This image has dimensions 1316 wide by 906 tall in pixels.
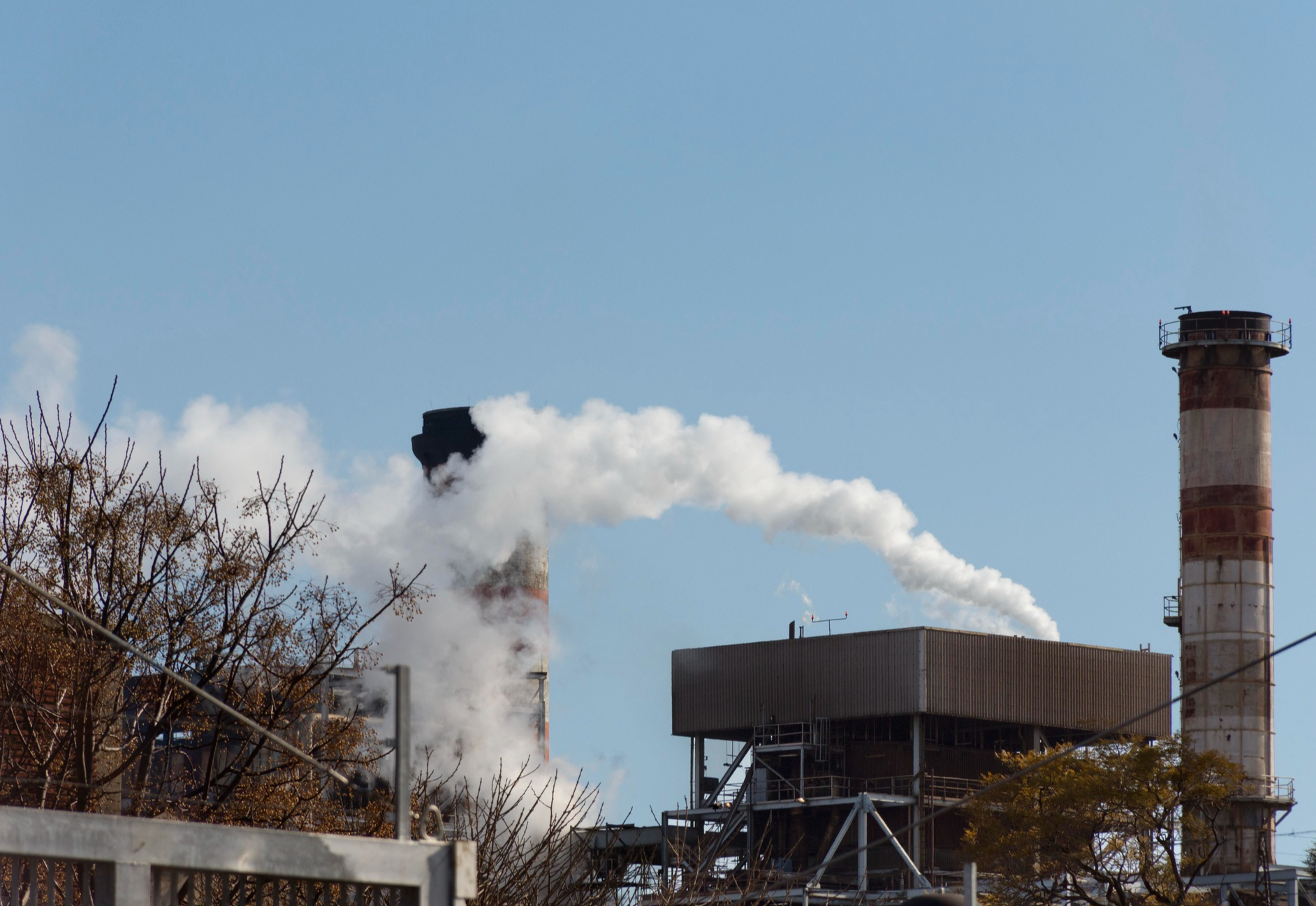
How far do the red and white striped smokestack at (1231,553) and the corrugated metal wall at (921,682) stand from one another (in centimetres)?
586

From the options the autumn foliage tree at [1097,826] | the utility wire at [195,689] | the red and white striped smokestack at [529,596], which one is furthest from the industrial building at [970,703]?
the utility wire at [195,689]

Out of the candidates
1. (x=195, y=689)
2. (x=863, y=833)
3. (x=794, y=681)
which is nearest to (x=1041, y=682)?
(x=794, y=681)

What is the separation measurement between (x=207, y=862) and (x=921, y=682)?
6831cm

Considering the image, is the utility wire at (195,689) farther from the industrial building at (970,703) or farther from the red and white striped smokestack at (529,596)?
the red and white striped smokestack at (529,596)

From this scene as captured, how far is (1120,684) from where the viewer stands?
83.6 meters

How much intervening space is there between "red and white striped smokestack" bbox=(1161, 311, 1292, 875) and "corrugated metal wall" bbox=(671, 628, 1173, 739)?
5.86m

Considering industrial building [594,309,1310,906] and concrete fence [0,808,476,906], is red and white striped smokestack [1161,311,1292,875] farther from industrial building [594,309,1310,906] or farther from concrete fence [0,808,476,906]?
concrete fence [0,808,476,906]

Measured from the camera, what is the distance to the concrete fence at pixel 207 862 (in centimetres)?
1081

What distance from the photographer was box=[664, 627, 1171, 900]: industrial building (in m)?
77.1

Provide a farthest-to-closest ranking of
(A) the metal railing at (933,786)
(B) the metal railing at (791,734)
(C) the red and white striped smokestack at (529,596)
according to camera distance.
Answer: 1. (C) the red and white striped smokestack at (529,596)
2. (B) the metal railing at (791,734)
3. (A) the metal railing at (933,786)

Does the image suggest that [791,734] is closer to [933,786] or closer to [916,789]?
[916,789]

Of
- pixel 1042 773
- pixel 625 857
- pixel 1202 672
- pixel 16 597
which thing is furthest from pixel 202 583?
pixel 1202 672

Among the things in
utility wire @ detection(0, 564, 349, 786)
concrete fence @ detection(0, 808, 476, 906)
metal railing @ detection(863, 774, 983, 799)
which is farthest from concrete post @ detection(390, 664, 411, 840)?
metal railing @ detection(863, 774, 983, 799)

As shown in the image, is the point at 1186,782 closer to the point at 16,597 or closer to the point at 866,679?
the point at 866,679
